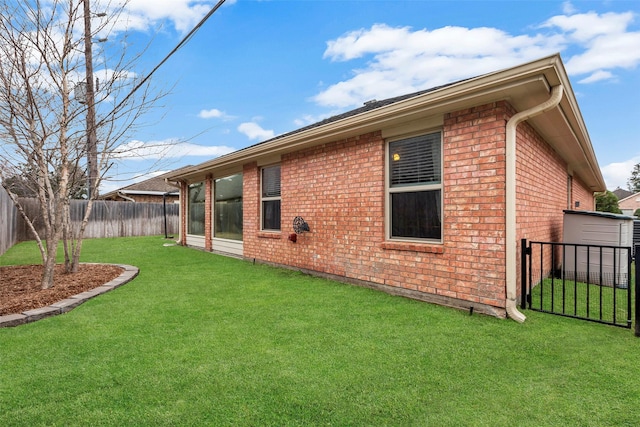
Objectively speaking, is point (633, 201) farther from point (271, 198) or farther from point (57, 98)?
point (57, 98)

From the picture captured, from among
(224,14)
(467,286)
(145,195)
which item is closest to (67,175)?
(224,14)

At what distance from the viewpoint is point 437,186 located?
405 cm

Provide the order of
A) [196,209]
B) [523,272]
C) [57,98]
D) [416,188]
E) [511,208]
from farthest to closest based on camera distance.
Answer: [196,209]
[57,98]
[416,188]
[523,272]
[511,208]

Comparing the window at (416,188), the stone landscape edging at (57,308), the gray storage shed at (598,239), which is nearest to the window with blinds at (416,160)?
the window at (416,188)

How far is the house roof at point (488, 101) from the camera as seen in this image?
121 inches

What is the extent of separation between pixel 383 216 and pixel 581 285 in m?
3.40

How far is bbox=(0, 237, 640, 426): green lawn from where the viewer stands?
6.00ft

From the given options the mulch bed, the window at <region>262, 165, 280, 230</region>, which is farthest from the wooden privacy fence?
the window at <region>262, 165, 280, 230</region>

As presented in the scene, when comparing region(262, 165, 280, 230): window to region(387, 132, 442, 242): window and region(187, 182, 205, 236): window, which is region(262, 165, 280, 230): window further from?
region(187, 182, 205, 236): window

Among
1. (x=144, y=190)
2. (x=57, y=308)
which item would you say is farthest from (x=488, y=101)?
(x=144, y=190)

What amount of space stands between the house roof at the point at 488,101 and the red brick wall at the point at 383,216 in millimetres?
228

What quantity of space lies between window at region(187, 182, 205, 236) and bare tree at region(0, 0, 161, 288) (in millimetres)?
4882

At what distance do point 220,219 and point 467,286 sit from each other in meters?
7.05

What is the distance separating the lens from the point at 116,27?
4.77 meters
